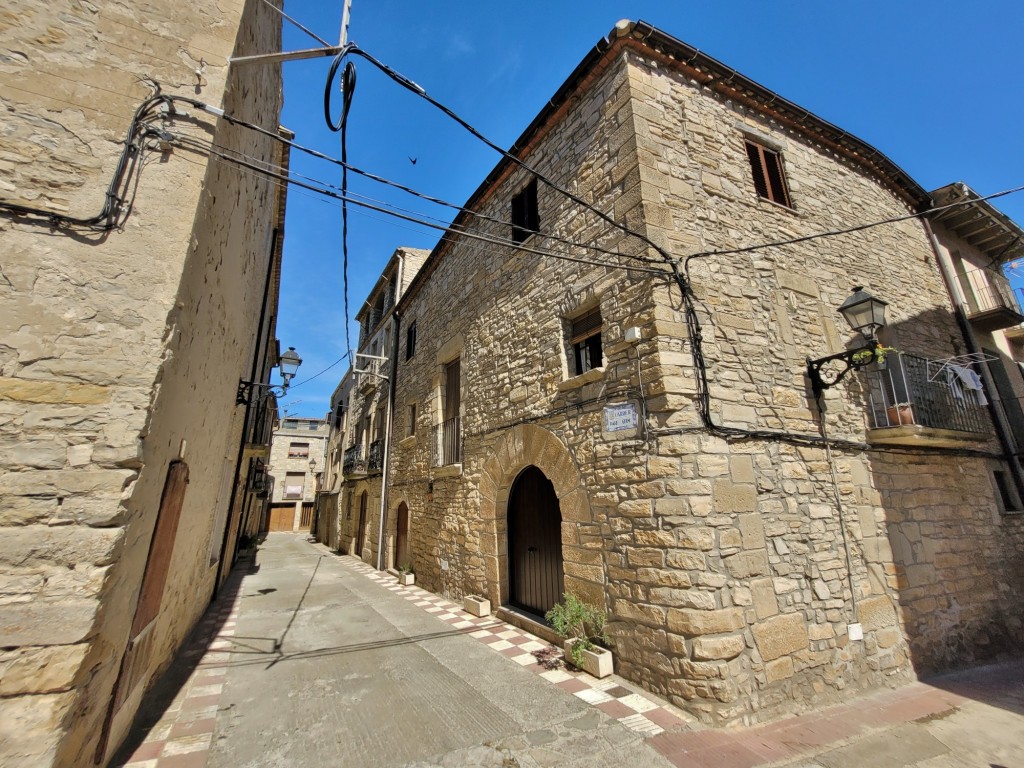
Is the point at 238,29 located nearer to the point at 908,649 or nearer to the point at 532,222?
the point at 532,222

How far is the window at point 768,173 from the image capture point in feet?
18.7

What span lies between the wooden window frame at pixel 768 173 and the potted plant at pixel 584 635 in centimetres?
553

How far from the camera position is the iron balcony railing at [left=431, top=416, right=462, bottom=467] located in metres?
7.71

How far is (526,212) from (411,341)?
558 cm

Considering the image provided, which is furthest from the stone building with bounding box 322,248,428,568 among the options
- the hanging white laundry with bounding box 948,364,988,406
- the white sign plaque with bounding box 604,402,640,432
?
the hanging white laundry with bounding box 948,364,988,406

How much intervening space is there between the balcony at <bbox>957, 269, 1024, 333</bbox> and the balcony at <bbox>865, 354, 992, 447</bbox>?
1749 millimetres

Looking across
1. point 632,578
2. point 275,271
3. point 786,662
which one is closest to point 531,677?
point 632,578

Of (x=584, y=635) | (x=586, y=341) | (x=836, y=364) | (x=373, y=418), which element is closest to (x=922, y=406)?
(x=836, y=364)

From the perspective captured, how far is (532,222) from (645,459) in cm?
402

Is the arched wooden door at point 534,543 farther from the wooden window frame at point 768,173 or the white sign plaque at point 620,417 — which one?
the wooden window frame at point 768,173

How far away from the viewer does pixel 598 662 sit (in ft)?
13.4

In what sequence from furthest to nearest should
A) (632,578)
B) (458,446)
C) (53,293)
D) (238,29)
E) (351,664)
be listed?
(458,446)
(351,664)
(632,578)
(238,29)
(53,293)

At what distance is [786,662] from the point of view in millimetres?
3727

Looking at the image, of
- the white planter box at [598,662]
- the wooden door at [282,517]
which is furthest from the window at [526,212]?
the wooden door at [282,517]
